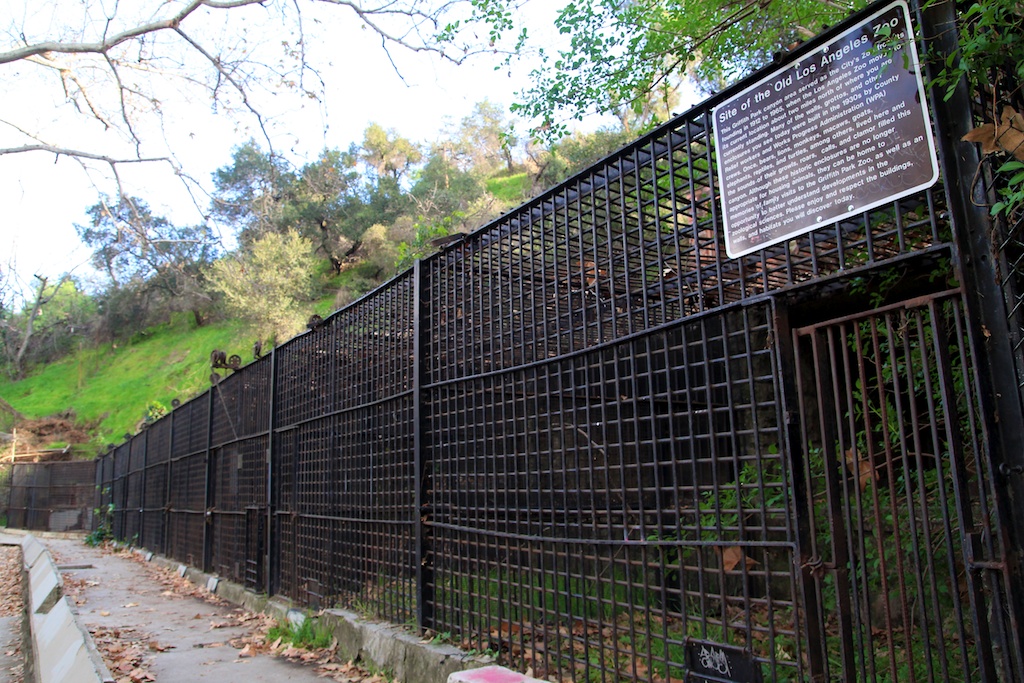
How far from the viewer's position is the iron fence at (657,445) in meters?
2.80

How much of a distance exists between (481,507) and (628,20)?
5.76 meters

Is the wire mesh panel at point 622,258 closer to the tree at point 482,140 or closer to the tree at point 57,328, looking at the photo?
the tree at point 482,140

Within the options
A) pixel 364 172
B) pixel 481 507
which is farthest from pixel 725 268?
pixel 364 172

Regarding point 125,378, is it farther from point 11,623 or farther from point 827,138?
point 827,138

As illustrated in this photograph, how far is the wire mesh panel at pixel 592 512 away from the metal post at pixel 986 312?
0.81 m

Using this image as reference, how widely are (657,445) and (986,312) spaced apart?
1.68 metres

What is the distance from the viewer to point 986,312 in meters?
2.56

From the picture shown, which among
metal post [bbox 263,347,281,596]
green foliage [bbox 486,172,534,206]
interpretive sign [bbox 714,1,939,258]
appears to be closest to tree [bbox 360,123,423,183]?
green foliage [bbox 486,172,534,206]

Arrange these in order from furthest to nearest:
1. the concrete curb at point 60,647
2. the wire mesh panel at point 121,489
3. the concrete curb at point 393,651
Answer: the wire mesh panel at point 121,489 < the concrete curb at point 393,651 < the concrete curb at point 60,647

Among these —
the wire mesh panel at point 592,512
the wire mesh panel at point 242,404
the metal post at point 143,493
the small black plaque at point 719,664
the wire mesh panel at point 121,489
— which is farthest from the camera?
the wire mesh panel at point 121,489

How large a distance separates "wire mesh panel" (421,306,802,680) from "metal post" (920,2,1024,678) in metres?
0.81

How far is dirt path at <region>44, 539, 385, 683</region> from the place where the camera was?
6301 mm

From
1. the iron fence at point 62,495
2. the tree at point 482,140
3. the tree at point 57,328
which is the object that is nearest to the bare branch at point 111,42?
the iron fence at point 62,495

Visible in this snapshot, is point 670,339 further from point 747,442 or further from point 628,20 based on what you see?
point 628,20
